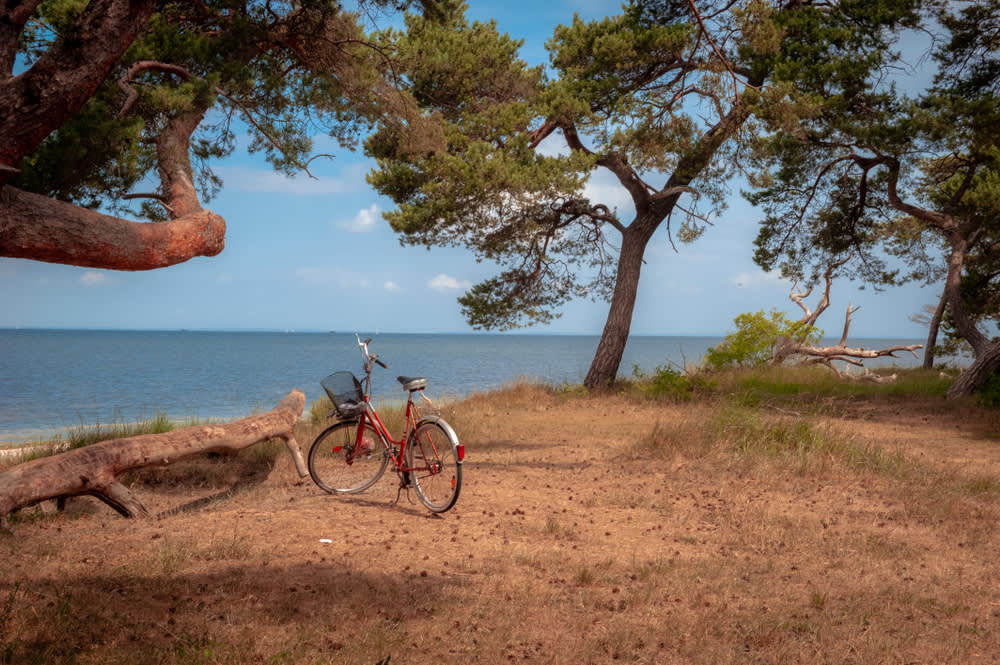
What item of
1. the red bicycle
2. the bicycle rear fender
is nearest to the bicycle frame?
the red bicycle

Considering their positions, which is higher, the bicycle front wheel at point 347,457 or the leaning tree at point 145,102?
the leaning tree at point 145,102

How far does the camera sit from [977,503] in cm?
700

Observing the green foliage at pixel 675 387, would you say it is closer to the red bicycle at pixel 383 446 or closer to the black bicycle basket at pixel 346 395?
the red bicycle at pixel 383 446

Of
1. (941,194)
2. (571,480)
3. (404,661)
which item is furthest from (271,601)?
(941,194)

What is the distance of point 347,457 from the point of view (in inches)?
288

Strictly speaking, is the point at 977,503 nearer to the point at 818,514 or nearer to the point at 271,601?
the point at 818,514

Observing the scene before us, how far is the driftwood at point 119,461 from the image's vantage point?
6035mm

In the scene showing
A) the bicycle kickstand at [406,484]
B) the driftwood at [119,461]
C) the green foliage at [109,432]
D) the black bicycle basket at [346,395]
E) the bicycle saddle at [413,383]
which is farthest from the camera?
the green foliage at [109,432]

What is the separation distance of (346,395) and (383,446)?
0.68 metres

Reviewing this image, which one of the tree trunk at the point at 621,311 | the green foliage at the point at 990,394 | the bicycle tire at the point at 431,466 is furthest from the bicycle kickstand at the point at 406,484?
the green foliage at the point at 990,394

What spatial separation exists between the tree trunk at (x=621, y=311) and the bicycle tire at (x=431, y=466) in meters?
10.6

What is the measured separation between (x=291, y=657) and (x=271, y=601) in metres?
0.86

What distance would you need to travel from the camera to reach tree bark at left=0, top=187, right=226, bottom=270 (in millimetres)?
4324

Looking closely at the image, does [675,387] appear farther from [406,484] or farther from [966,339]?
[406,484]
